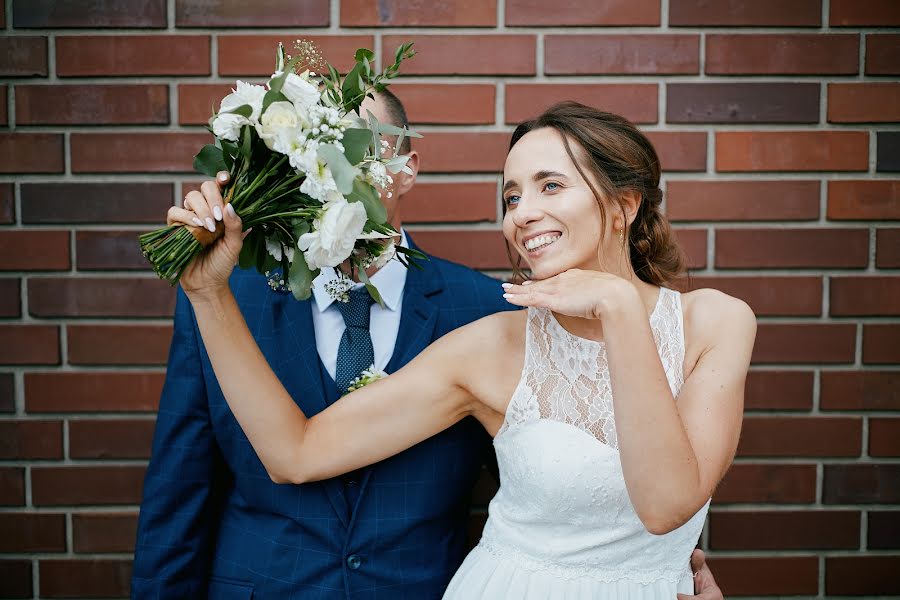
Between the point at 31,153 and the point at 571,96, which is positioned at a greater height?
the point at 571,96

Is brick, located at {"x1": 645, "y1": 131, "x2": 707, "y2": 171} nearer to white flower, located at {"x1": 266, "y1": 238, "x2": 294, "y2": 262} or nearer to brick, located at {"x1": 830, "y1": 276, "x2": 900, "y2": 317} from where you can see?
brick, located at {"x1": 830, "y1": 276, "x2": 900, "y2": 317}

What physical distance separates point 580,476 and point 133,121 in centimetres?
182

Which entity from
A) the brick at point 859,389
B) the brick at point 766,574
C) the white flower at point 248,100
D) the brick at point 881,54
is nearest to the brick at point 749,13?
the brick at point 881,54

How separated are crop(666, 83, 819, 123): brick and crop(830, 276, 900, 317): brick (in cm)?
56

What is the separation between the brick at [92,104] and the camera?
2.48 m

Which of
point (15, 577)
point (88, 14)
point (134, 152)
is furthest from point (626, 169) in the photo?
point (15, 577)

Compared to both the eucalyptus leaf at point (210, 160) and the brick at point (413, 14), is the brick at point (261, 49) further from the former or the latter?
the eucalyptus leaf at point (210, 160)

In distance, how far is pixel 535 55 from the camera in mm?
2473

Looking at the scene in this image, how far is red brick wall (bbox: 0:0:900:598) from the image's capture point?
97.1 inches

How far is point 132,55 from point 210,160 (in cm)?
105

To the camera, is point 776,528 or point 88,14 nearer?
point 88,14

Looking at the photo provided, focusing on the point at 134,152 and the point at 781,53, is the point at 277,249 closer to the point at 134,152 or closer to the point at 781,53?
the point at 134,152

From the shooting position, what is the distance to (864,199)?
8.24ft

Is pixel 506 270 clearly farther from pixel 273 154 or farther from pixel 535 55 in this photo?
pixel 273 154
